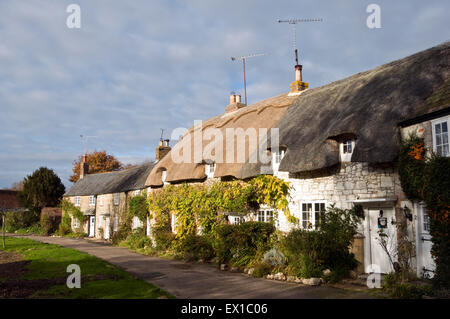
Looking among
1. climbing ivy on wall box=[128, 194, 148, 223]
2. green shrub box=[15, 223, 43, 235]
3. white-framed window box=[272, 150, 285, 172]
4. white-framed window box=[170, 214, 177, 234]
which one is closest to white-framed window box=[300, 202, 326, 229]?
white-framed window box=[272, 150, 285, 172]

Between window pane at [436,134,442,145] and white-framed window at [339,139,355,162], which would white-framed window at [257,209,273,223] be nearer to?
white-framed window at [339,139,355,162]

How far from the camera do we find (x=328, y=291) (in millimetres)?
8555

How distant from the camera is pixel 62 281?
9500mm

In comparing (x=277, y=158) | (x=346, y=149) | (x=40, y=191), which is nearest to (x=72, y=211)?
(x=40, y=191)

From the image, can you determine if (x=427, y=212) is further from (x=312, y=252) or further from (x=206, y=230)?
(x=206, y=230)

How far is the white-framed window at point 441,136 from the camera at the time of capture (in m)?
8.41

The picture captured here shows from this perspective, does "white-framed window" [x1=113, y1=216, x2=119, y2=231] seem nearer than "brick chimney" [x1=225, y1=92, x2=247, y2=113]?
No

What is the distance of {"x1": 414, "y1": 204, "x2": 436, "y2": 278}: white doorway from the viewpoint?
863 cm

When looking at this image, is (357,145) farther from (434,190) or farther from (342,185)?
(434,190)

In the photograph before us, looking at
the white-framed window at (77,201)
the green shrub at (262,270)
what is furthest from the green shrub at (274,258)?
the white-framed window at (77,201)

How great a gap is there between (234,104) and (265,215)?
988 cm

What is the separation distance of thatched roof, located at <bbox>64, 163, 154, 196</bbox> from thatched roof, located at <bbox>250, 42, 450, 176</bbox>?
45.2 ft
